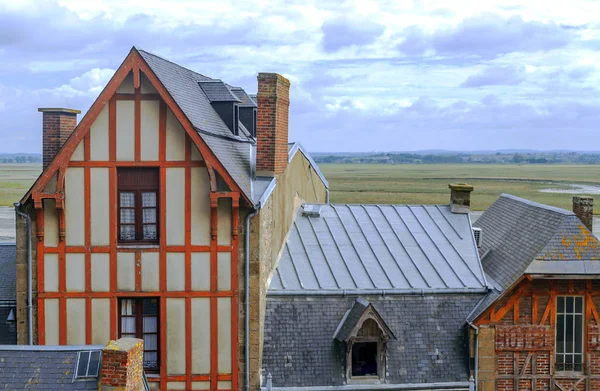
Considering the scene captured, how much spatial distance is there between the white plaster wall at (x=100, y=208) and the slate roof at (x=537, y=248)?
8028mm

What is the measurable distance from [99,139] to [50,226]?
2.01m

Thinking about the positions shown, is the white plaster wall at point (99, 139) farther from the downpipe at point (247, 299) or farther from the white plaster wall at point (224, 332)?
the white plaster wall at point (224, 332)

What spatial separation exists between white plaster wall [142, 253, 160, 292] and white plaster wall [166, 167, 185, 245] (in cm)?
47

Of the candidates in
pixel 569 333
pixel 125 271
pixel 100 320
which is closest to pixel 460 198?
pixel 569 333

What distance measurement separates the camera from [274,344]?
1503 centimetres

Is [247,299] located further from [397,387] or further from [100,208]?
[397,387]

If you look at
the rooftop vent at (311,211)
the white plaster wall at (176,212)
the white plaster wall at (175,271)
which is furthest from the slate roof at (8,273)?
the rooftop vent at (311,211)

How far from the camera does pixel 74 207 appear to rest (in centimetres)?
1413

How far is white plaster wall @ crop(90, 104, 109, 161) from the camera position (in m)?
14.0

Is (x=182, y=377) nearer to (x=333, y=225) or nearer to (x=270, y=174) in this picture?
(x=270, y=174)

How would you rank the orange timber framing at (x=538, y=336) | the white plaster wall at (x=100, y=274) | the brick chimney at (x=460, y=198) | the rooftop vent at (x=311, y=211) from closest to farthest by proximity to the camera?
the white plaster wall at (x=100, y=274), the orange timber framing at (x=538, y=336), the rooftop vent at (x=311, y=211), the brick chimney at (x=460, y=198)

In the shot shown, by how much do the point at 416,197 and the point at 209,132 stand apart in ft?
275

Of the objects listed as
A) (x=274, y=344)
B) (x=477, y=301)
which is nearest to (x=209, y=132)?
(x=274, y=344)

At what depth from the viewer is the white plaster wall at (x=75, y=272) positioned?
1419cm
